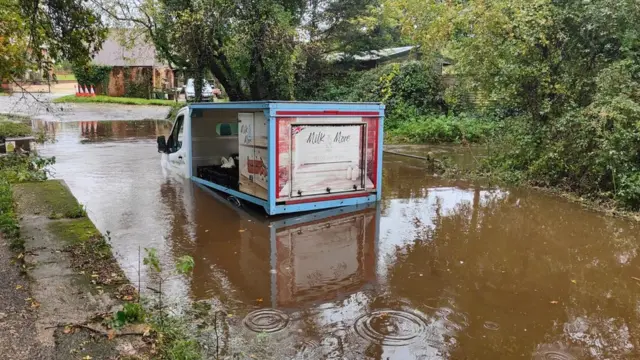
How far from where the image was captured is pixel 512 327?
4961 millimetres

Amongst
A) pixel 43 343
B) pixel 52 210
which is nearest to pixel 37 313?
pixel 43 343

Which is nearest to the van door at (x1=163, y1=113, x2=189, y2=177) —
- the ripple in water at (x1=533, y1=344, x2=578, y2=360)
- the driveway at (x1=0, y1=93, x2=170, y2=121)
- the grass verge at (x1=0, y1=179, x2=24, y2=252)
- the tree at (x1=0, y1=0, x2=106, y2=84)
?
the grass verge at (x1=0, y1=179, x2=24, y2=252)

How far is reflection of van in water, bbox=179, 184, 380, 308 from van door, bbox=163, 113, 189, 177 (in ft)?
8.85

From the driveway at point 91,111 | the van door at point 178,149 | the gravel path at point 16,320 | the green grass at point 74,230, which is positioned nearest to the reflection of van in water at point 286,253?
the green grass at point 74,230

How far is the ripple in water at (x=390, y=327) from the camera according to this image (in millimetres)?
4656

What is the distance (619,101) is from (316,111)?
5.68m

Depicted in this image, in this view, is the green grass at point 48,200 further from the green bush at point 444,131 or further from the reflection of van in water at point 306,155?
the green bush at point 444,131

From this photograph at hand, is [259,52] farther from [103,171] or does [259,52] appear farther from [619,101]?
[619,101]

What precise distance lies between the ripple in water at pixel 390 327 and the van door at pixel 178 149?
824 centimetres

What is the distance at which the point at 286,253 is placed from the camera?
23.7 ft

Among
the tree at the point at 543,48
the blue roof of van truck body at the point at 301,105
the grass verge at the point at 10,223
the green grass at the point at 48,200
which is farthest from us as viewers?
the tree at the point at 543,48

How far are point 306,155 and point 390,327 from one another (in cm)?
465

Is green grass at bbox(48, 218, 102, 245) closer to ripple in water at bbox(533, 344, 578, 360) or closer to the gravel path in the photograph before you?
the gravel path

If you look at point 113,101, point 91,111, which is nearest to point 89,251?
point 91,111
